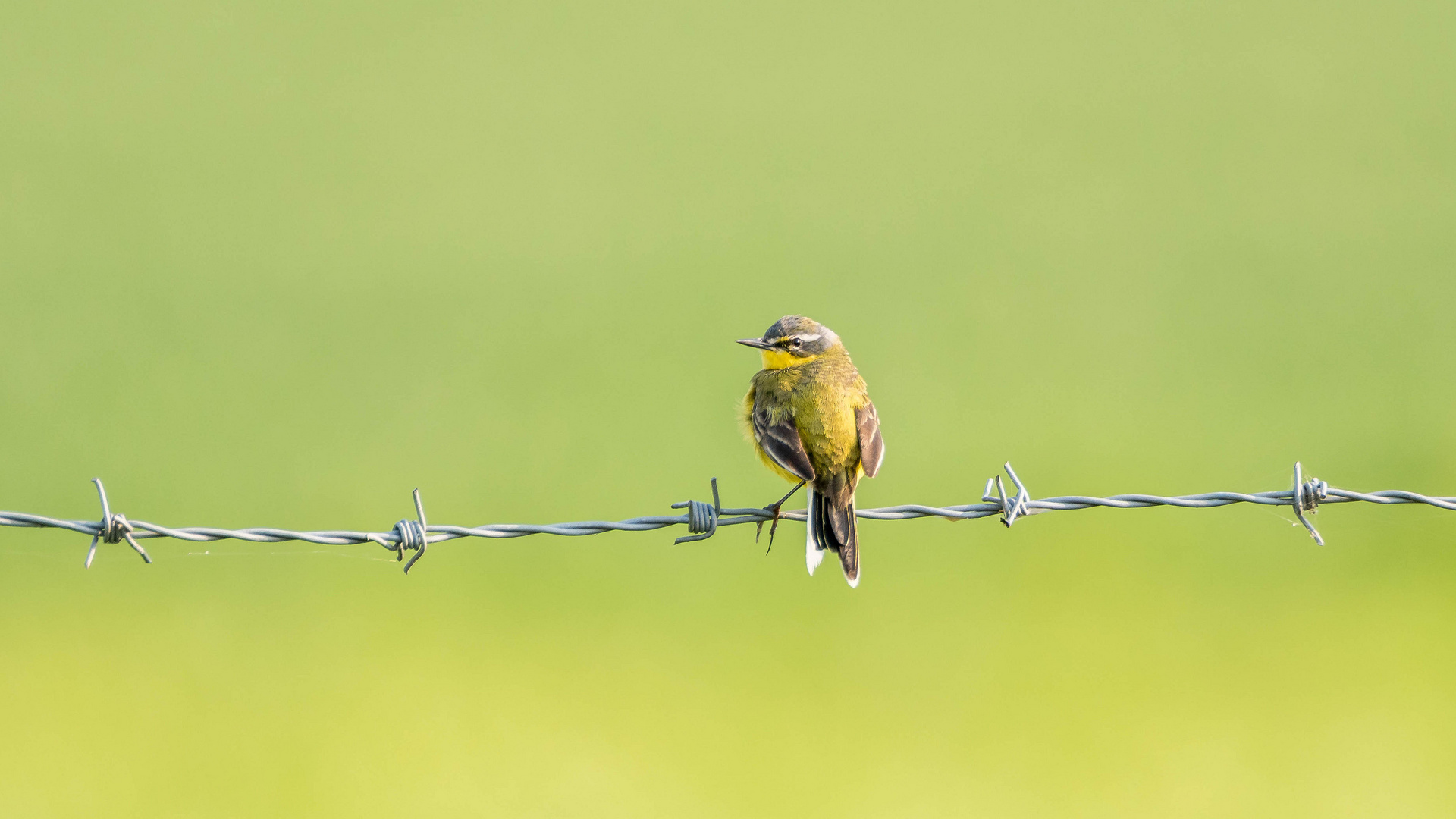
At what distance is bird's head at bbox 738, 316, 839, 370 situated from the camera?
6.83m

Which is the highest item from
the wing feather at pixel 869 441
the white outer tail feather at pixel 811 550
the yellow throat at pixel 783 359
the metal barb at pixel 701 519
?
the yellow throat at pixel 783 359

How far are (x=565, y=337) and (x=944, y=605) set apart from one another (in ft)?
20.5

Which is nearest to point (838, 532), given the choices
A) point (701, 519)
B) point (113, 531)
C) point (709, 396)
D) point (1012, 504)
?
point (1012, 504)

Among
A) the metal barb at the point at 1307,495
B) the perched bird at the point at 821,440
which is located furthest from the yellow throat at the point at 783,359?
the metal barb at the point at 1307,495

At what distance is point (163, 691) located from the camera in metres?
8.45

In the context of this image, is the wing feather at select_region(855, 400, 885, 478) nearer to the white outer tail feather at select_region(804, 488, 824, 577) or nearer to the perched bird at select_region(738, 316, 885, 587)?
→ the perched bird at select_region(738, 316, 885, 587)

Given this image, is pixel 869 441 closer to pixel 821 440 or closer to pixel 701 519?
pixel 821 440

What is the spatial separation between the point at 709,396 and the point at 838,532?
6.78 meters

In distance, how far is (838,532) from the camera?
5.68 meters

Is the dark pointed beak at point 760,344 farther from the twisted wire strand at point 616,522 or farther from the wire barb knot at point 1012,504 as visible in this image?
the wire barb knot at point 1012,504

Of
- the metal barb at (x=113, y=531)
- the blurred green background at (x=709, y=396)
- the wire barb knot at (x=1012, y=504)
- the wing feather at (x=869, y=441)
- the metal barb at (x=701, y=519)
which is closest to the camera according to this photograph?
the metal barb at (x=113, y=531)

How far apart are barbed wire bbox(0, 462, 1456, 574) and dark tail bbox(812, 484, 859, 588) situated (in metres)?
0.49

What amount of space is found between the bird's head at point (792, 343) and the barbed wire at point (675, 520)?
168 centimetres

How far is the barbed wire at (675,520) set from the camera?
432 cm
